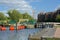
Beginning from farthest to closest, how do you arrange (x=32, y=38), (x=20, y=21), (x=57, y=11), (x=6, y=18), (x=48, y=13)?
1. (x=48, y=13)
2. (x=57, y=11)
3. (x=6, y=18)
4. (x=20, y=21)
5. (x=32, y=38)

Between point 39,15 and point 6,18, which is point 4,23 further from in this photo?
point 39,15

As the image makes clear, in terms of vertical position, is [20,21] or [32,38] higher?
[32,38]

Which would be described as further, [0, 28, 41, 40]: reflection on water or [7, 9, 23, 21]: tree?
[7, 9, 23, 21]: tree

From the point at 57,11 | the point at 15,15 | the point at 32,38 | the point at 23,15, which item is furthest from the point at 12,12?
the point at 32,38

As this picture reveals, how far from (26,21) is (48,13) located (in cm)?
4139

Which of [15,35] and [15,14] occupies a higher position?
[15,14]

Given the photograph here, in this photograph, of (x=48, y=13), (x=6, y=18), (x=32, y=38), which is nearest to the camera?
(x=32, y=38)

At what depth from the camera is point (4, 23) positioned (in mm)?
142125

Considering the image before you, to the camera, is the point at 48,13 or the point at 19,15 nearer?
the point at 19,15

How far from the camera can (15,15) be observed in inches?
5684

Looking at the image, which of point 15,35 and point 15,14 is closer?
point 15,35

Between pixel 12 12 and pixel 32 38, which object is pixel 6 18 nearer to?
pixel 12 12

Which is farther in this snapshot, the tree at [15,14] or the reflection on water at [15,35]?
the tree at [15,14]

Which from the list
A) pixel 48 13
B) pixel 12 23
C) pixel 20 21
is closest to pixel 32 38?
pixel 12 23
